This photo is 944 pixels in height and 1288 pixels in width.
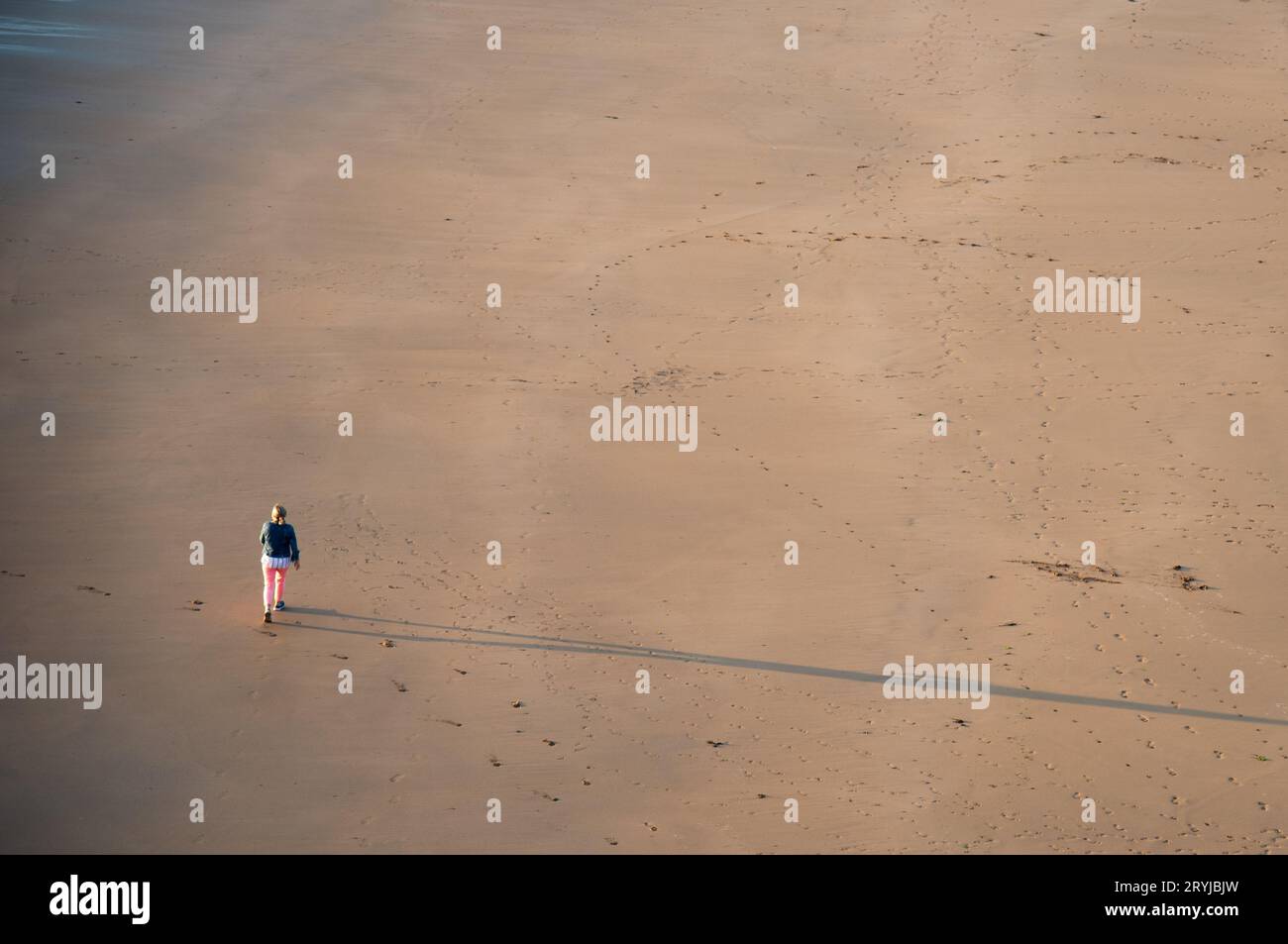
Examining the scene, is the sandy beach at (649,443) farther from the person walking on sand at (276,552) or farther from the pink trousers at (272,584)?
the person walking on sand at (276,552)

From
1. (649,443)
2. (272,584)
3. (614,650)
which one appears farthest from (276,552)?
(649,443)

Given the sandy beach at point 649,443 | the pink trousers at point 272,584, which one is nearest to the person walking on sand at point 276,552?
the pink trousers at point 272,584

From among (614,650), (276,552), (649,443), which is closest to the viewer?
(276,552)

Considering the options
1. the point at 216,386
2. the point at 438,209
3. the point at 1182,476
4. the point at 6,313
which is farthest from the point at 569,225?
the point at 1182,476

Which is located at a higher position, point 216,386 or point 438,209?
point 438,209

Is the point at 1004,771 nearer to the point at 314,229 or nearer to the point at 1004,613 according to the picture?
the point at 1004,613

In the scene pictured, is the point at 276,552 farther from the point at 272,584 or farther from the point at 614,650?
the point at 614,650

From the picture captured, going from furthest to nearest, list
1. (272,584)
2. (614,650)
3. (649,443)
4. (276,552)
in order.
Answer: (649,443) → (272,584) → (614,650) → (276,552)
